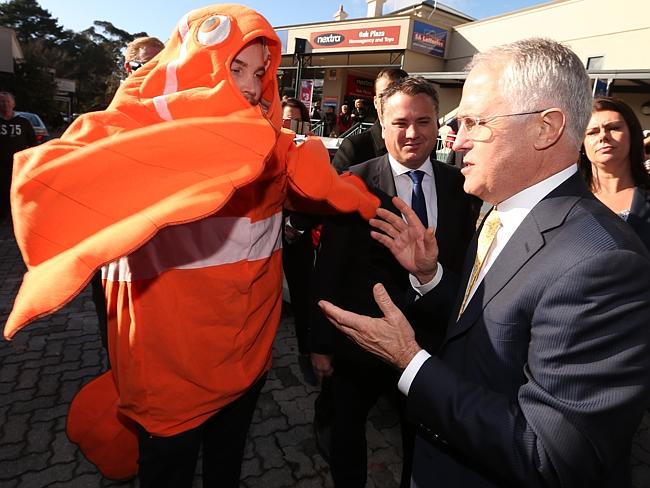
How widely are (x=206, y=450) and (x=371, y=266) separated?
119 centimetres

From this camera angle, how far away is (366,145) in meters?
3.69

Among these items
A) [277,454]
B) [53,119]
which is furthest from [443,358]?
[53,119]

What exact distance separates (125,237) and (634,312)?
1166 mm

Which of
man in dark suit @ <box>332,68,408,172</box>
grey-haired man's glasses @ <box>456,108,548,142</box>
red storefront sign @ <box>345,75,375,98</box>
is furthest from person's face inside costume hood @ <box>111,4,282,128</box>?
red storefront sign @ <box>345,75,375,98</box>

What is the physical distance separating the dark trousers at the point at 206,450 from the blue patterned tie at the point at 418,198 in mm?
1223

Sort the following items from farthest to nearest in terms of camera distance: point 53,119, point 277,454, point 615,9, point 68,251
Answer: point 53,119 < point 615,9 < point 277,454 < point 68,251

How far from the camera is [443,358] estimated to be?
1.47 metres

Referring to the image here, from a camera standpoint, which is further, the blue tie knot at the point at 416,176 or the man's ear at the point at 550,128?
the blue tie knot at the point at 416,176

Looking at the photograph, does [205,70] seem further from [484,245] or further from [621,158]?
[621,158]

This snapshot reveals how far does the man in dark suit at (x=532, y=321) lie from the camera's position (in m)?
1.00

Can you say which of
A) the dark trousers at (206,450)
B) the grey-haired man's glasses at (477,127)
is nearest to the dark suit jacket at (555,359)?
the grey-haired man's glasses at (477,127)

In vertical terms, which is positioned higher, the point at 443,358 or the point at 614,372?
the point at 614,372

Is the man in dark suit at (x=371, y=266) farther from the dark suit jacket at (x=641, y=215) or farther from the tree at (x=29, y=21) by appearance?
the tree at (x=29, y=21)

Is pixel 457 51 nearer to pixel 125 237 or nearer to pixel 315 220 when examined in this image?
pixel 315 220
